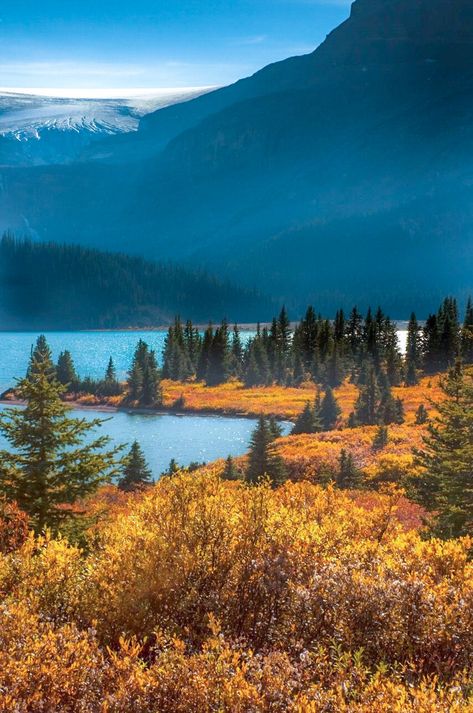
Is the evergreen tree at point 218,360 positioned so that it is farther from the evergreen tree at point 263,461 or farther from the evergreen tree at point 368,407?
the evergreen tree at point 263,461

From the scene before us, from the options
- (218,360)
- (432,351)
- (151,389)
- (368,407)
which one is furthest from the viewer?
(218,360)

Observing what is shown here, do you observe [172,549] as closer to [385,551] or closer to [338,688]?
[385,551]

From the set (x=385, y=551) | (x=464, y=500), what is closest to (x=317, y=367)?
(x=464, y=500)

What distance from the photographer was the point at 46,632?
11867 mm

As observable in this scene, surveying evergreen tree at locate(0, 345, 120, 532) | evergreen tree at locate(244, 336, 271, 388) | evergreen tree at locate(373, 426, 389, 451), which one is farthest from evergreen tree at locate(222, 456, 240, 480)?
evergreen tree at locate(244, 336, 271, 388)

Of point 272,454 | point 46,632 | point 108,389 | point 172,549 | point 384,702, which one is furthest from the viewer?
point 108,389

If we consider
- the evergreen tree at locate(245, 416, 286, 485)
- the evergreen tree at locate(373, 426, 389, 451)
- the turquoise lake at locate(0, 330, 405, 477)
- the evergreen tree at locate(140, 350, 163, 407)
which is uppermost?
the evergreen tree at locate(245, 416, 286, 485)

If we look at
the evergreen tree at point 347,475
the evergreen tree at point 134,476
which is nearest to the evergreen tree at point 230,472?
the evergreen tree at point 134,476

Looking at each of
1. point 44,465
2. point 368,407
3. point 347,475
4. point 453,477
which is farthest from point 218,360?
point 44,465

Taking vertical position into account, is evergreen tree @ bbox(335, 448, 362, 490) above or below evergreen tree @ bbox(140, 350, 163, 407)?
above

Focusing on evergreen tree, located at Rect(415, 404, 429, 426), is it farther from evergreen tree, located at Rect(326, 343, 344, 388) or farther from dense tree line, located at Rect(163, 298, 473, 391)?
evergreen tree, located at Rect(326, 343, 344, 388)

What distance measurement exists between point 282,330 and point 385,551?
147224 mm

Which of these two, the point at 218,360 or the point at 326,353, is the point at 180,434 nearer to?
the point at 326,353

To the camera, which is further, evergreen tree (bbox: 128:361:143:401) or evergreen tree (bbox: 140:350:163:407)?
evergreen tree (bbox: 128:361:143:401)
